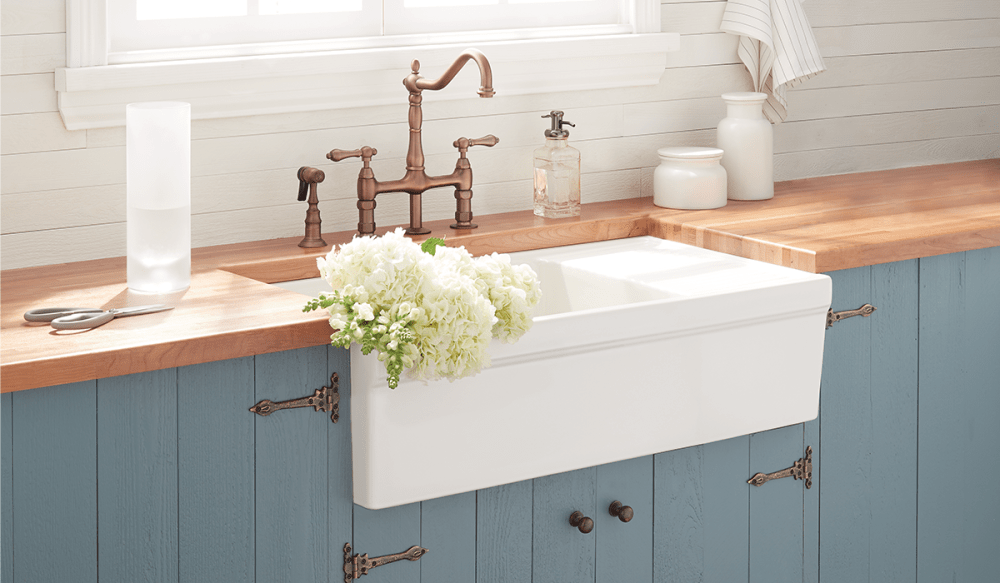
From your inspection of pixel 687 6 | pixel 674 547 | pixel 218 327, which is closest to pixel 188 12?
pixel 218 327

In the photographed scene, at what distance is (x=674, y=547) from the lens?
2.07 meters

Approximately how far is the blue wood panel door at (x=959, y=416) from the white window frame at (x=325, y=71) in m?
0.84

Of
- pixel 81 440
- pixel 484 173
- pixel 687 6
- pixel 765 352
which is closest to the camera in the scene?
pixel 81 440

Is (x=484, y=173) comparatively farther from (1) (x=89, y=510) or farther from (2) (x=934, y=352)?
(1) (x=89, y=510)

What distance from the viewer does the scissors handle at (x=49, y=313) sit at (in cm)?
172

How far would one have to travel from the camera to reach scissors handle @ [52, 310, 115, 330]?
166 cm

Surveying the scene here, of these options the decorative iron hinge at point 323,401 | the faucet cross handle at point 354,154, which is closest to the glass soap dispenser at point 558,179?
the faucet cross handle at point 354,154

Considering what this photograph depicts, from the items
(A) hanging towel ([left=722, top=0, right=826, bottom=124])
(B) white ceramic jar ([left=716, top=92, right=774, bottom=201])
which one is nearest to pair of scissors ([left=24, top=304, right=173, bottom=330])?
(B) white ceramic jar ([left=716, top=92, right=774, bottom=201])

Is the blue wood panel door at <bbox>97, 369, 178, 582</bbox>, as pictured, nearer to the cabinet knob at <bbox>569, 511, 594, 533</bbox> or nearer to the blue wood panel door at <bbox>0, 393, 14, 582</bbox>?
the blue wood panel door at <bbox>0, 393, 14, 582</bbox>

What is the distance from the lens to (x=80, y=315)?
1.71m

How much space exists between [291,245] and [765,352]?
0.94 meters

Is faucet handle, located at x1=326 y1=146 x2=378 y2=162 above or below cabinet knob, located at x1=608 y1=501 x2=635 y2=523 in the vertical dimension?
above

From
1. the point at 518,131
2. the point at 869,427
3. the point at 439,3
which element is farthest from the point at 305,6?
the point at 869,427

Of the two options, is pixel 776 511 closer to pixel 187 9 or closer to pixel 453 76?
pixel 453 76
